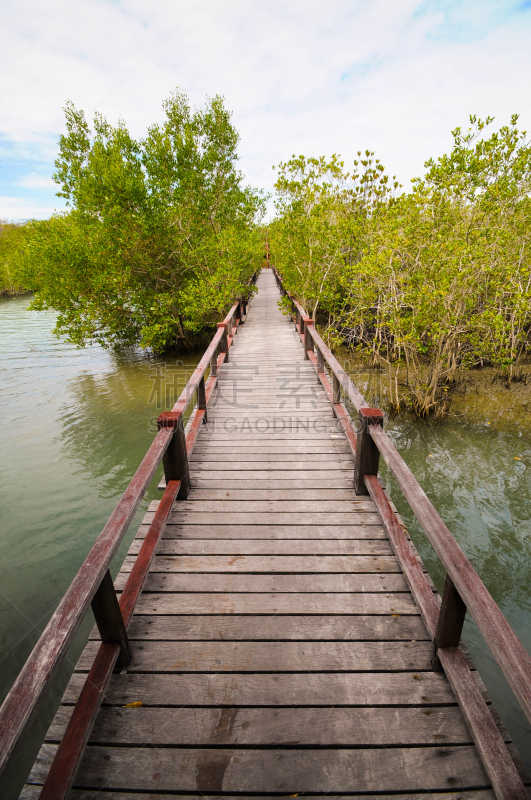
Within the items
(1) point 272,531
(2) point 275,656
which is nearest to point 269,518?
(1) point 272,531

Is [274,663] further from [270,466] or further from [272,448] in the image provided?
[272,448]

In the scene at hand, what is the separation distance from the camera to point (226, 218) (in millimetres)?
13219

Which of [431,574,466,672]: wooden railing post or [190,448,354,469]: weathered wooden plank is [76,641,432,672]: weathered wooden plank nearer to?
[431,574,466,672]: wooden railing post

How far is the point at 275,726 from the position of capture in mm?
1726

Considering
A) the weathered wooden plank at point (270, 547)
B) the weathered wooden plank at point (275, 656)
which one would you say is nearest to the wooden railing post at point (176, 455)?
the weathered wooden plank at point (270, 547)

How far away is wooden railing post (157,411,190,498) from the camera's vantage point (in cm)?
294

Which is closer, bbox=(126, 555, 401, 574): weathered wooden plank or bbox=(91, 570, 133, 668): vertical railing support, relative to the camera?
bbox=(91, 570, 133, 668): vertical railing support

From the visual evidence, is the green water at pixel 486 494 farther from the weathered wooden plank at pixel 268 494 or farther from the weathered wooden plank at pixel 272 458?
the weathered wooden plank at pixel 268 494

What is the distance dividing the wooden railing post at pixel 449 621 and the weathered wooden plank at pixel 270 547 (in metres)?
0.84

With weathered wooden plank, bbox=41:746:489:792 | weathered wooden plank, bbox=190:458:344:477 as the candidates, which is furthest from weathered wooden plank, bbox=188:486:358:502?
weathered wooden plank, bbox=41:746:489:792

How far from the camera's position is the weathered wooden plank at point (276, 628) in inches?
83.8

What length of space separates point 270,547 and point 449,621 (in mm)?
1306

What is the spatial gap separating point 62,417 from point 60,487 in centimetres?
306

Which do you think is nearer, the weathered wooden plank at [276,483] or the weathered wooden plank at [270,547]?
the weathered wooden plank at [270,547]
